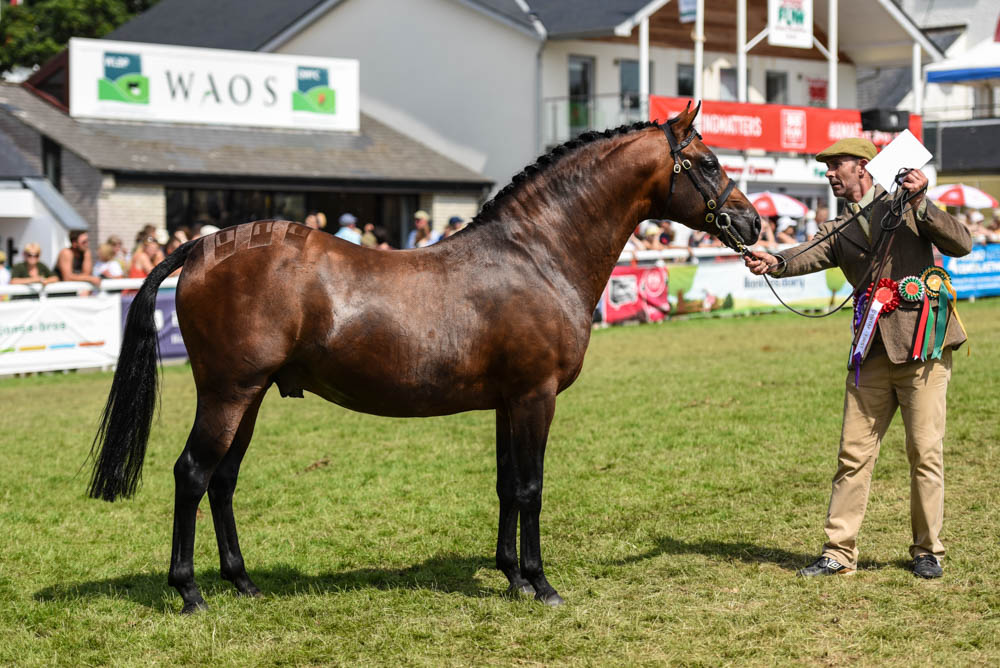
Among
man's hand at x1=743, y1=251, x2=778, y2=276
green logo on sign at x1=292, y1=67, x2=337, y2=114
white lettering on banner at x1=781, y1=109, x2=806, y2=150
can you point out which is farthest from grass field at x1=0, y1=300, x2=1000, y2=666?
white lettering on banner at x1=781, y1=109, x2=806, y2=150

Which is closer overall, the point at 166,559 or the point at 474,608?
the point at 474,608

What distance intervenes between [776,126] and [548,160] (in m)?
25.2

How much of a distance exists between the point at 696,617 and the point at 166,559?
322 cm

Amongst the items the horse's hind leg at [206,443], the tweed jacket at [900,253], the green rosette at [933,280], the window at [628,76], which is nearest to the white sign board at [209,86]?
the window at [628,76]

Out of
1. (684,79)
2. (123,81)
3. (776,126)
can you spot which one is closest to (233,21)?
(123,81)

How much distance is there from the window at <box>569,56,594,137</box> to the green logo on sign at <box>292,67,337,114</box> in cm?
627

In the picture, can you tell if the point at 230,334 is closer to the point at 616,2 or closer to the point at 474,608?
the point at 474,608

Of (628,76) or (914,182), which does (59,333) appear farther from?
(628,76)

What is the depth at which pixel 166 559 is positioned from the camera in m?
6.93

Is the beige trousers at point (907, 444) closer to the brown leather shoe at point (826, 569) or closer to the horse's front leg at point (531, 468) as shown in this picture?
the brown leather shoe at point (826, 569)

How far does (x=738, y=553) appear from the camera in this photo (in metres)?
6.72

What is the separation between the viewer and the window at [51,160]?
25875 mm

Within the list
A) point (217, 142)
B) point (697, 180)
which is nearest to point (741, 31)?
point (217, 142)

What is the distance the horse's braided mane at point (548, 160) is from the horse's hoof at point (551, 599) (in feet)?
6.34
